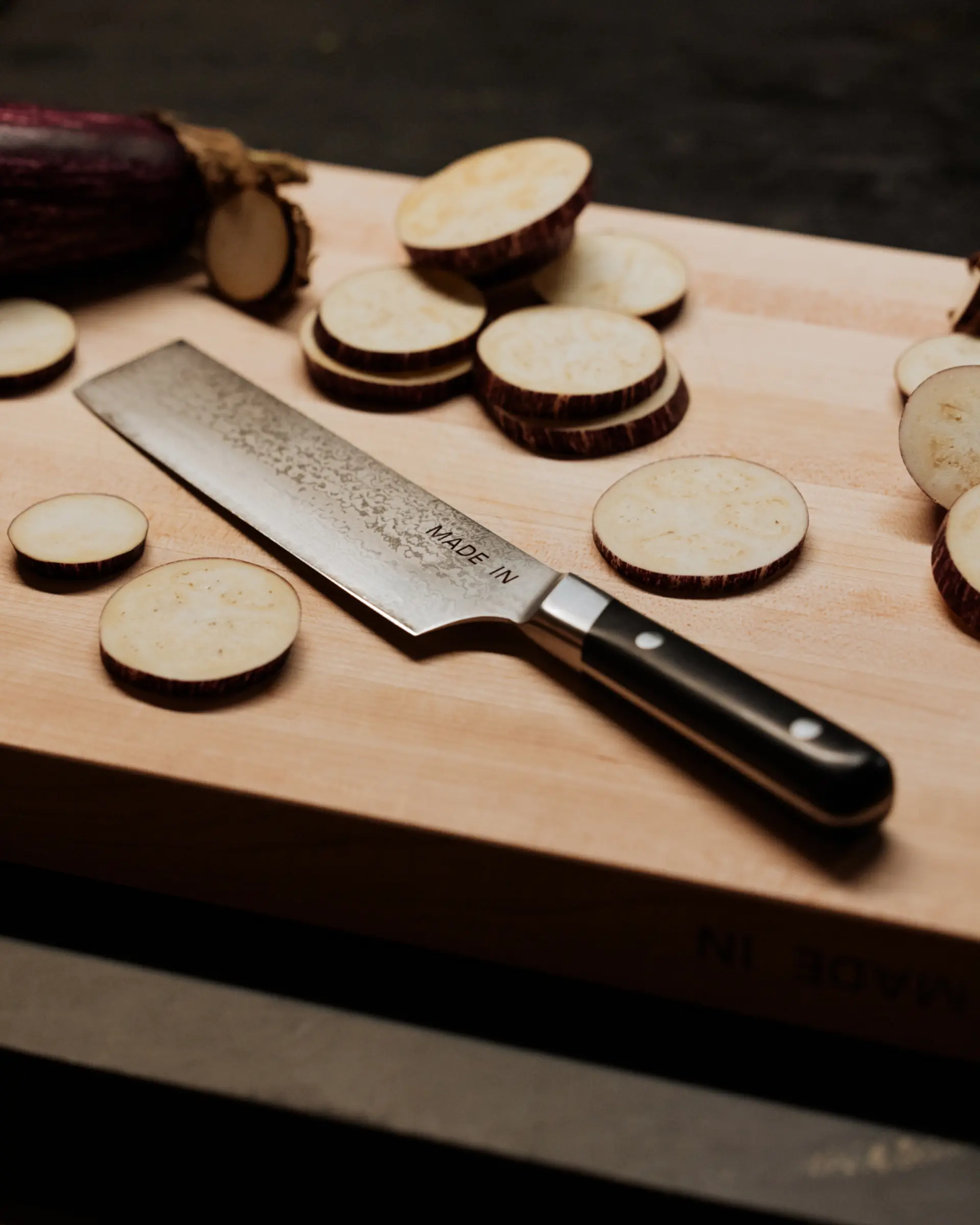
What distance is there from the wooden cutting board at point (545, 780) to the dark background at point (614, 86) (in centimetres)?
181

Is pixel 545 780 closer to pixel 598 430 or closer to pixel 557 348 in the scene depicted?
pixel 598 430

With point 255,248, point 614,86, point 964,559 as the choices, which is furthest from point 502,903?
point 614,86

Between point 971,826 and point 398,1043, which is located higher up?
point 971,826

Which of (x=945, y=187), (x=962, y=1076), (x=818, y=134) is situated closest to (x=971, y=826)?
(x=962, y=1076)

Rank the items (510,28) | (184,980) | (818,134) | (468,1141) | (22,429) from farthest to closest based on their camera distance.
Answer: (510,28), (818,134), (22,429), (184,980), (468,1141)

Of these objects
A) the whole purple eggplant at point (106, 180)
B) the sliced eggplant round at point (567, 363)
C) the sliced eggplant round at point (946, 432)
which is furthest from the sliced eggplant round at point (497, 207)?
the sliced eggplant round at point (946, 432)

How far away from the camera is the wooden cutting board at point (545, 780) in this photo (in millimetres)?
1136

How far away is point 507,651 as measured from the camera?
1345 millimetres

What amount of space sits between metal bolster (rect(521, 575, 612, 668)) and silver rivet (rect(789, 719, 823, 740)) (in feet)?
0.78

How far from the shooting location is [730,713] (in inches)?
44.4

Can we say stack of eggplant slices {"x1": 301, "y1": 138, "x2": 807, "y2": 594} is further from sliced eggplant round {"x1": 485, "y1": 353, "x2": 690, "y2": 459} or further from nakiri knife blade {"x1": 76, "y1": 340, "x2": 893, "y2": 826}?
nakiri knife blade {"x1": 76, "y1": 340, "x2": 893, "y2": 826}

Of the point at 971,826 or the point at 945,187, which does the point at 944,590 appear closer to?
the point at 971,826

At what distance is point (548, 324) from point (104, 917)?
3.11 ft

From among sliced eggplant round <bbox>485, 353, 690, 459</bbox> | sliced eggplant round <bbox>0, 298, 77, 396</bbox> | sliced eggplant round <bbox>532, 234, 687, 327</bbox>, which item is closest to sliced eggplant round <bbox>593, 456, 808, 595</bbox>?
sliced eggplant round <bbox>485, 353, 690, 459</bbox>
